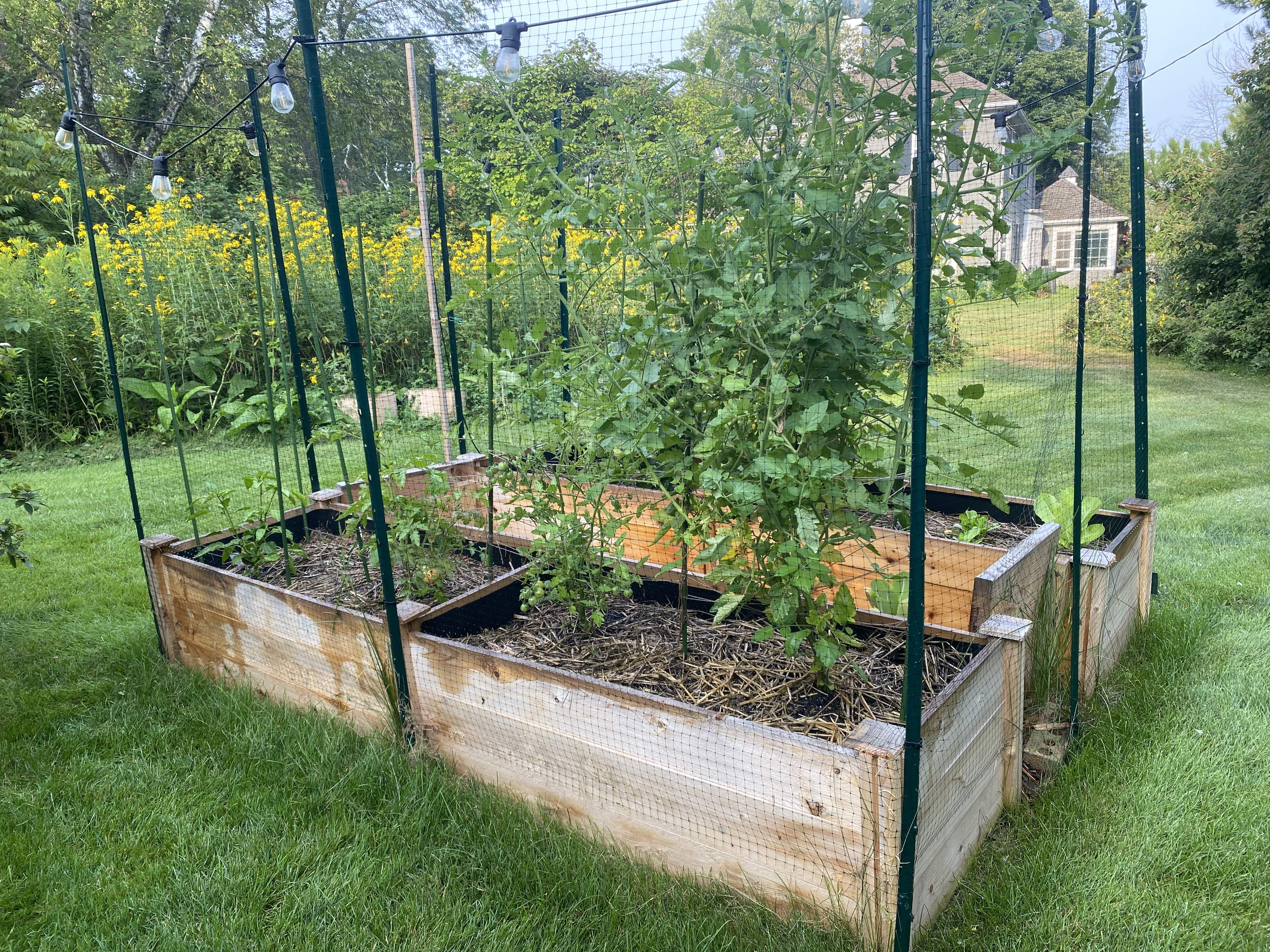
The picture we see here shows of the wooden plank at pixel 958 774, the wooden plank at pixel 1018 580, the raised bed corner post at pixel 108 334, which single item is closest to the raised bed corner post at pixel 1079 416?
the wooden plank at pixel 1018 580

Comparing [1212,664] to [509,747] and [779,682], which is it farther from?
[509,747]

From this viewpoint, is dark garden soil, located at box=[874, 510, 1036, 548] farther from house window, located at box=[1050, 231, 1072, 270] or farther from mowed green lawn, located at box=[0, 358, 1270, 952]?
house window, located at box=[1050, 231, 1072, 270]

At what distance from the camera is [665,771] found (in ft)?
5.69

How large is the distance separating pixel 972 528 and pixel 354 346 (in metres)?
2.06

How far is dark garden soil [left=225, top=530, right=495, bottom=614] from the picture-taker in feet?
8.43

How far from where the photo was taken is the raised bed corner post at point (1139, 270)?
2.67m

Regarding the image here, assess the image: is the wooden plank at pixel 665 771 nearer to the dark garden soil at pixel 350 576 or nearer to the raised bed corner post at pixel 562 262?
the dark garden soil at pixel 350 576

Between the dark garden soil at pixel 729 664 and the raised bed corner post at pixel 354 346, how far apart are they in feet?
0.79

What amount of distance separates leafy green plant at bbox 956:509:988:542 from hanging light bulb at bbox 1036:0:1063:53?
1.43 metres

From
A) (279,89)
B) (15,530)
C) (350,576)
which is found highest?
(279,89)

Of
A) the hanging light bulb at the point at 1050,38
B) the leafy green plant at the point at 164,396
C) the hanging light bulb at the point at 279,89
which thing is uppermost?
the hanging light bulb at the point at 279,89

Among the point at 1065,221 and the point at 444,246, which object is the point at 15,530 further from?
the point at 1065,221

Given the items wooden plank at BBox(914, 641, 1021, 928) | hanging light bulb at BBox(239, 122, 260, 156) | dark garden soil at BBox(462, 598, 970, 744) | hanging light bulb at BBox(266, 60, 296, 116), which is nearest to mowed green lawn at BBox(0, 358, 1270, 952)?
wooden plank at BBox(914, 641, 1021, 928)

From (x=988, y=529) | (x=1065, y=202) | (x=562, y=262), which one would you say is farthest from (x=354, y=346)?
(x=1065, y=202)
